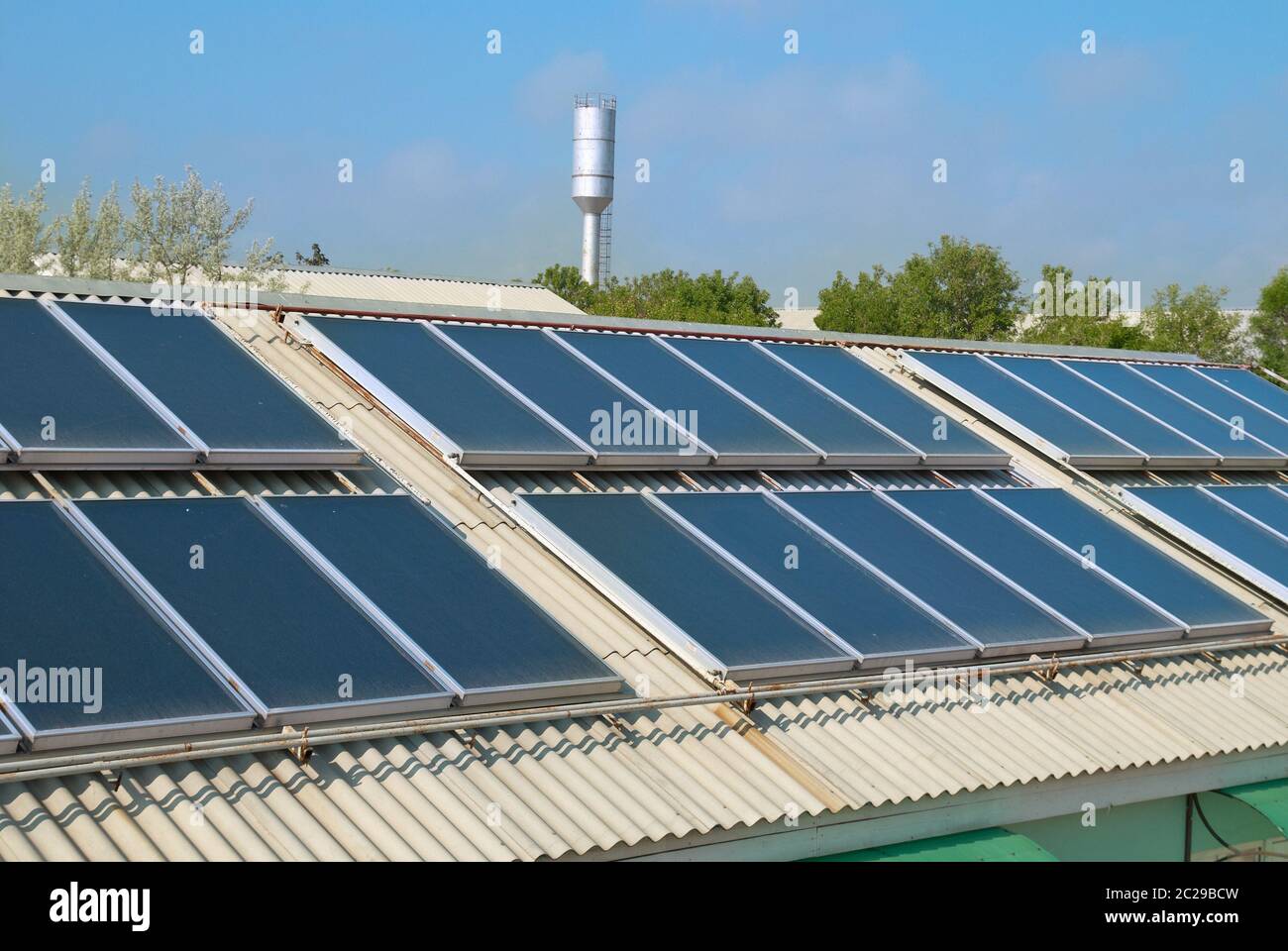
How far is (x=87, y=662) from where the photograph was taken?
Answer: 8305mm

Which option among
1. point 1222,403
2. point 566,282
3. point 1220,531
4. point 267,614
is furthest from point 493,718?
point 566,282

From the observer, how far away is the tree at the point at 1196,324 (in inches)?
3022

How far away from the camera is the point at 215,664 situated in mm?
8734

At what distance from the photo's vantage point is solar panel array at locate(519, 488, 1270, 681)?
460 inches

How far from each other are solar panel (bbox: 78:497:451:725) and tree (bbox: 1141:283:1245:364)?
71.7 metres

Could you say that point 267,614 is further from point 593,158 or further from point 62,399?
point 593,158

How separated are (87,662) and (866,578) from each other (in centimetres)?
694

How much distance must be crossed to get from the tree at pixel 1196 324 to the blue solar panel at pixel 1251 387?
5227cm

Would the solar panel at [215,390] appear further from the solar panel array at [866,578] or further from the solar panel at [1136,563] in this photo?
the solar panel at [1136,563]

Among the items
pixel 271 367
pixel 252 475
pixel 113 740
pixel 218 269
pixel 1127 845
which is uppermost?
pixel 218 269

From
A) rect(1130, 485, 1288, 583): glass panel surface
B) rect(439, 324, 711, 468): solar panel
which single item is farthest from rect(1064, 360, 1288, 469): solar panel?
rect(439, 324, 711, 468): solar panel
